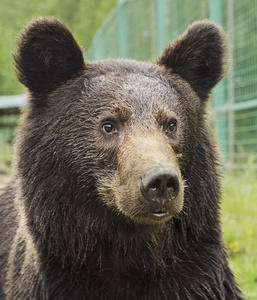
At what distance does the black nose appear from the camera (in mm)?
2791

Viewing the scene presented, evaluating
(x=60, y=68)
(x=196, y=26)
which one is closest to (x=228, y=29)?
(x=196, y=26)

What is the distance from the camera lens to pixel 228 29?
27.9ft

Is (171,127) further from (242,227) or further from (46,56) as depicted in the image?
(242,227)

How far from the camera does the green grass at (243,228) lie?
5.17m

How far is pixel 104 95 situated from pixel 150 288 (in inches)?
55.8

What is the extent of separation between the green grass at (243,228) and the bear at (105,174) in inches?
54.7

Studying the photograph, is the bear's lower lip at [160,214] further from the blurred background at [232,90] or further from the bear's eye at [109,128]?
the blurred background at [232,90]

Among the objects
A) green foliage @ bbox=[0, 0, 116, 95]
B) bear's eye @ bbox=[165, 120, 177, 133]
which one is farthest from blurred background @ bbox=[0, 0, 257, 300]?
green foliage @ bbox=[0, 0, 116, 95]

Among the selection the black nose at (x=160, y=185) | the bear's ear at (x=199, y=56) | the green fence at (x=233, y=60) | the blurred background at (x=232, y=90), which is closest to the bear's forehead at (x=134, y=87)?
the bear's ear at (x=199, y=56)

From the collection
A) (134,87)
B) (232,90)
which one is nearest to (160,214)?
(134,87)

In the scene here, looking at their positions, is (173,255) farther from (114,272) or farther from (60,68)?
(60,68)

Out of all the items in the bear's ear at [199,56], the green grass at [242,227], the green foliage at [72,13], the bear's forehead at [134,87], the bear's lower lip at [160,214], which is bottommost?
the green grass at [242,227]

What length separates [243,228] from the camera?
265 inches

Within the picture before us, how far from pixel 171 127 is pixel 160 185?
725 mm
